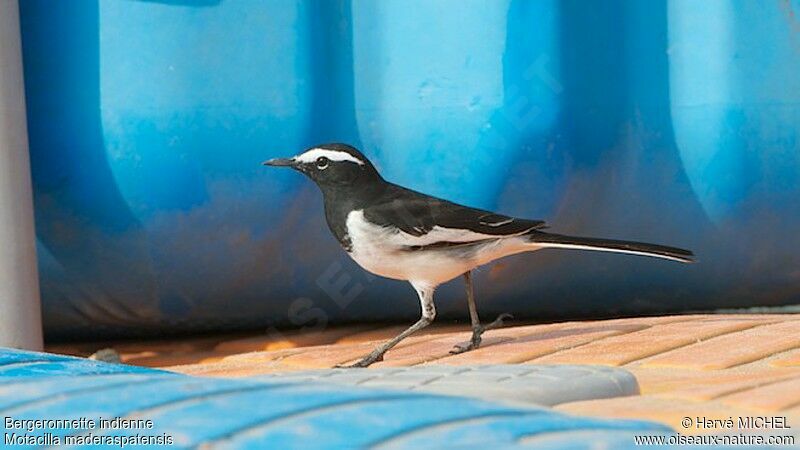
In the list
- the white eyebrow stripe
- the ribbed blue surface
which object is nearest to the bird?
the white eyebrow stripe

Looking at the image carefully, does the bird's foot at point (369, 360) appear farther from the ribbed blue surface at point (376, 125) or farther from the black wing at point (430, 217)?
the ribbed blue surface at point (376, 125)

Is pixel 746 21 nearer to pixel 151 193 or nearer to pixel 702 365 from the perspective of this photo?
pixel 702 365

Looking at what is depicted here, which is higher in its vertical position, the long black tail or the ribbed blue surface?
the ribbed blue surface

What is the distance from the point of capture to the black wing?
9.25 feet

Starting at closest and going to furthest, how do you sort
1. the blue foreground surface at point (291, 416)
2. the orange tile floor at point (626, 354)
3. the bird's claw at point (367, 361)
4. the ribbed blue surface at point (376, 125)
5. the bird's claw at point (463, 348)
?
1. the blue foreground surface at point (291, 416)
2. the orange tile floor at point (626, 354)
3. the bird's claw at point (367, 361)
4. the bird's claw at point (463, 348)
5. the ribbed blue surface at point (376, 125)

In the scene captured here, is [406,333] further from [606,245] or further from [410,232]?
[606,245]

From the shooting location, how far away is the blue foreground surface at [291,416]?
4.71ft

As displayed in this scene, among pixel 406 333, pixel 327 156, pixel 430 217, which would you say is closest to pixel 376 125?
pixel 327 156

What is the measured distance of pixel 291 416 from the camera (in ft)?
5.05

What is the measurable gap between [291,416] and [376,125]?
1775 mm

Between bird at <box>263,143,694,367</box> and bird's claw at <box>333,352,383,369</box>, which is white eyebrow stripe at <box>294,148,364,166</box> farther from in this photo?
bird's claw at <box>333,352,383,369</box>

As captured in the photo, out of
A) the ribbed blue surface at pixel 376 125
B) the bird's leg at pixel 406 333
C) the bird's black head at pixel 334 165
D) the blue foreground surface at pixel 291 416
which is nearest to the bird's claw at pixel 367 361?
the bird's leg at pixel 406 333

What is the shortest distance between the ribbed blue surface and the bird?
1.13ft

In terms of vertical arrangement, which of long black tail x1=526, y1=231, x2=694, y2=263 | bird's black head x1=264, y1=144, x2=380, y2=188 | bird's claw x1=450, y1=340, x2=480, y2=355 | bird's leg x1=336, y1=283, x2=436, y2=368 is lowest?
bird's claw x1=450, y1=340, x2=480, y2=355
